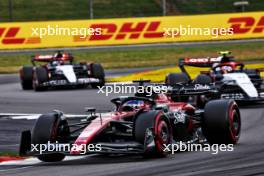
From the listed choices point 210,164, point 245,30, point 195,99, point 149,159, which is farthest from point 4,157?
point 245,30

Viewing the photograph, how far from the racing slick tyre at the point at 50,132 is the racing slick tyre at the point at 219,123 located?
94.8 inches

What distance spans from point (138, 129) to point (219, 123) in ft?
6.26

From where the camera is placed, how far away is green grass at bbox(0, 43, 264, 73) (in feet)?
125

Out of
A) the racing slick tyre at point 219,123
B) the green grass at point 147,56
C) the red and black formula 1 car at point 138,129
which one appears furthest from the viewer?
the green grass at point 147,56

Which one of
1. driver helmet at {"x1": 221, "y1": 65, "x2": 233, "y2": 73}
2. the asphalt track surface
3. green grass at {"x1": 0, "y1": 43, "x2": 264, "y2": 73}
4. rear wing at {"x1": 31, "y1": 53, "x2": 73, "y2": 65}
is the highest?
green grass at {"x1": 0, "y1": 43, "x2": 264, "y2": 73}

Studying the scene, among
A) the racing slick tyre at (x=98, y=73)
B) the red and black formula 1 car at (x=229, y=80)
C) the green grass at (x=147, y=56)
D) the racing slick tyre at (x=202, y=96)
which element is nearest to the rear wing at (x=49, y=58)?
the racing slick tyre at (x=98, y=73)

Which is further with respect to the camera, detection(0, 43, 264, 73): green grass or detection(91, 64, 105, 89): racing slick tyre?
detection(0, 43, 264, 73): green grass

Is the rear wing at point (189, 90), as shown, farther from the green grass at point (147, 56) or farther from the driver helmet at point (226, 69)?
the green grass at point (147, 56)

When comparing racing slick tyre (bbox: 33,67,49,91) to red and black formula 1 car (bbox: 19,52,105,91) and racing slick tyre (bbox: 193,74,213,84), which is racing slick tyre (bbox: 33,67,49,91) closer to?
red and black formula 1 car (bbox: 19,52,105,91)

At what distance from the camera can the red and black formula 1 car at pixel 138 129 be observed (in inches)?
523

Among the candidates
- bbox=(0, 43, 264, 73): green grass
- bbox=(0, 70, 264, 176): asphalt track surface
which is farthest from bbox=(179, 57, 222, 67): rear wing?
bbox=(0, 43, 264, 73): green grass

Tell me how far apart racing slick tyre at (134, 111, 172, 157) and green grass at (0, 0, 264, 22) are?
34623 millimetres

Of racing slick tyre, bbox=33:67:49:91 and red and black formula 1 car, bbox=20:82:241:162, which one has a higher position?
racing slick tyre, bbox=33:67:49:91

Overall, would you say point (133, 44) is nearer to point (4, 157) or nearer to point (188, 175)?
point (4, 157)
